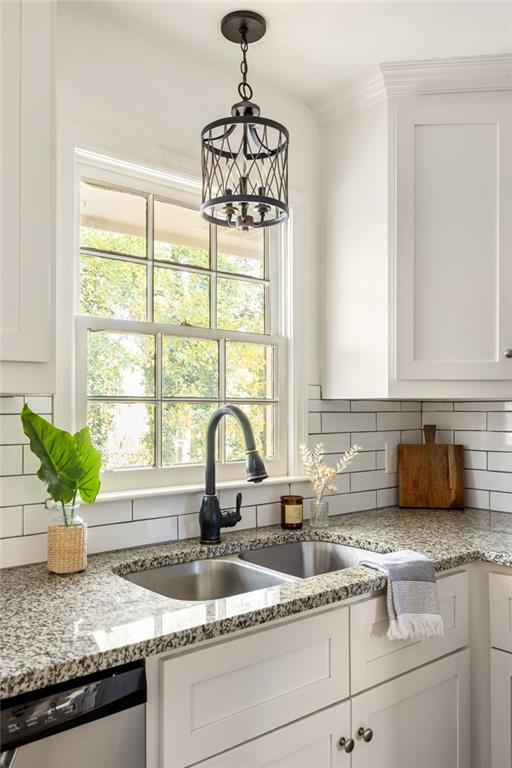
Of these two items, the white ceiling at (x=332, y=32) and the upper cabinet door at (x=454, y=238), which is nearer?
the white ceiling at (x=332, y=32)

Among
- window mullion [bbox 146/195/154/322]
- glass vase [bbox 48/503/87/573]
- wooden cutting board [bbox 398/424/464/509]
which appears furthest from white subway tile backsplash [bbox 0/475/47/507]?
wooden cutting board [bbox 398/424/464/509]

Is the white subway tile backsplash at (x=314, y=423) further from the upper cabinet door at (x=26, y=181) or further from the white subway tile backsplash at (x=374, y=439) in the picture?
the upper cabinet door at (x=26, y=181)

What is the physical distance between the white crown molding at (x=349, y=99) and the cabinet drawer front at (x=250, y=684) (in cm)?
173

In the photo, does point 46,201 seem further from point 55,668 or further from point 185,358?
point 55,668

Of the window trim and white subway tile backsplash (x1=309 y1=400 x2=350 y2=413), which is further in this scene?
white subway tile backsplash (x1=309 y1=400 x2=350 y2=413)

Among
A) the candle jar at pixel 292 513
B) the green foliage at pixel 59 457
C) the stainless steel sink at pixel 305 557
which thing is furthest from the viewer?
the candle jar at pixel 292 513

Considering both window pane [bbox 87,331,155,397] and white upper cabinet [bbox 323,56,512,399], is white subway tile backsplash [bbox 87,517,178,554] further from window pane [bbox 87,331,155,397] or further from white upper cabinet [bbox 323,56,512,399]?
white upper cabinet [bbox 323,56,512,399]

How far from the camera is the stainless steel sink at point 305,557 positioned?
1959 millimetres

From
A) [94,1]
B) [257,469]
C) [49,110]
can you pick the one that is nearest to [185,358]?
[257,469]

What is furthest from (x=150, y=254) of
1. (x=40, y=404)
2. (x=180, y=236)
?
(x=40, y=404)

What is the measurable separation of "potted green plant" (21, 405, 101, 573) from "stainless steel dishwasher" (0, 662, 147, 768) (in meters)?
0.49

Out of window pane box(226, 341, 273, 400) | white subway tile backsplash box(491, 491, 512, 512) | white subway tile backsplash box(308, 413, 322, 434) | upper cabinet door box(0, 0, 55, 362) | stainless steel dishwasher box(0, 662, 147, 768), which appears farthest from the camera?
white subway tile backsplash box(491, 491, 512, 512)

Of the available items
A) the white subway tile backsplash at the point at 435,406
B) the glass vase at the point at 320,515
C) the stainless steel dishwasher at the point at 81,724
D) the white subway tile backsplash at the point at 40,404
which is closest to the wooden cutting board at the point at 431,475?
the white subway tile backsplash at the point at 435,406

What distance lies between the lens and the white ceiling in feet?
5.92
